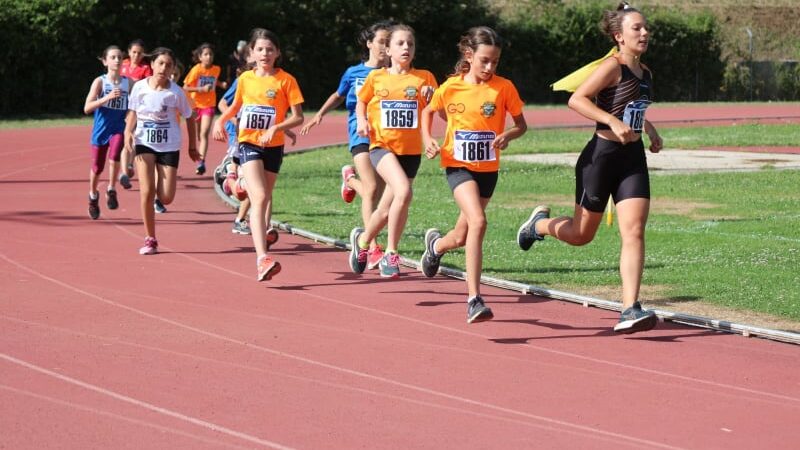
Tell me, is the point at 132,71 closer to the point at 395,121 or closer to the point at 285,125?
the point at 285,125

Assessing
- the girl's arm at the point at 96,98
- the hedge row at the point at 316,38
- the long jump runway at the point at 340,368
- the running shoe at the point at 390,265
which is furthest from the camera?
the hedge row at the point at 316,38

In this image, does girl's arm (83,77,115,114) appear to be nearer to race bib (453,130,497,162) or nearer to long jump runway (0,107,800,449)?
long jump runway (0,107,800,449)

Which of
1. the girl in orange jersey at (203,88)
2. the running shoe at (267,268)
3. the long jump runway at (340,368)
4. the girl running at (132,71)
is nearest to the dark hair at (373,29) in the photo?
the long jump runway at (340,368)

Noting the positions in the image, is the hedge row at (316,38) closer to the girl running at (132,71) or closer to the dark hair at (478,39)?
the girl running at (132,71)

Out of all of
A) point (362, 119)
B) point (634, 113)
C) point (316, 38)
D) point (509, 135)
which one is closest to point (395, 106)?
point (362, 119)

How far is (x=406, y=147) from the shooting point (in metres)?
10.5

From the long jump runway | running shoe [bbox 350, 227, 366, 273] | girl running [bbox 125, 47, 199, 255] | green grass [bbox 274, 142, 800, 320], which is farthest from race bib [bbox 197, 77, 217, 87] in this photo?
running shoe [bbox 350, 227, 366, 273]

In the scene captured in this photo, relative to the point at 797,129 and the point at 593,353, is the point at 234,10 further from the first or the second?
the point at 593,353

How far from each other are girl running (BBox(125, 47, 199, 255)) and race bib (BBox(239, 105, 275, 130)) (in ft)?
4.93

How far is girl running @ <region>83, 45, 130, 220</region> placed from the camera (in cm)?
1468

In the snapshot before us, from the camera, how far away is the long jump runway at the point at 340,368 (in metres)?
6.17

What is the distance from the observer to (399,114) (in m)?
10.4

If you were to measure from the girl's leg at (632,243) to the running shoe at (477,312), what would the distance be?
2.87 ft

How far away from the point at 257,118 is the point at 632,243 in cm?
369
